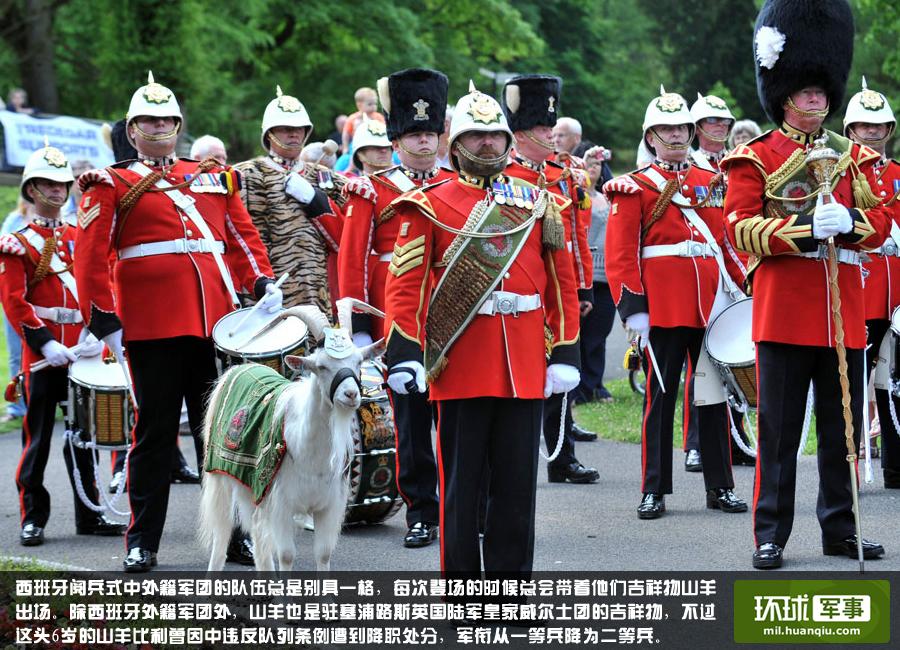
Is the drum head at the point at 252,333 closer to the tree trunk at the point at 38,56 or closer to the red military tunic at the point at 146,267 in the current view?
the red military tunic at the point at 146,267

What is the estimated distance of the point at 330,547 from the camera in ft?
24.1

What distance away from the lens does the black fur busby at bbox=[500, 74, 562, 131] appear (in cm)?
933

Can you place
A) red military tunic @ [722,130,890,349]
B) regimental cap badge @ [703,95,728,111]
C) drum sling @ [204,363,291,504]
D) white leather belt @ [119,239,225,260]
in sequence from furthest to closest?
1. regimental cap badge @ [703,95,728,111]
2. white leather belt @ [119,239,225,260]
3. red military tunic @ [722,130,890,349]
4. drum sling @ [204,363,291,504]

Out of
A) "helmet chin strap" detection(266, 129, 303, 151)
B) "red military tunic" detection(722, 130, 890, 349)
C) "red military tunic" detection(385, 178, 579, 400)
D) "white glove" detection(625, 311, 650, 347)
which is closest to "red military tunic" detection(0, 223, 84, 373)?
"helmet chin strap" detection(266, 129, 303, 151)

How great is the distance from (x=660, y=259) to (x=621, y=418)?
4432 millimetres

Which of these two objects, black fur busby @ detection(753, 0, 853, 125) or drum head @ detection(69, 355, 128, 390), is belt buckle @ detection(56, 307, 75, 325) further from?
black fur busby @ detection(753, 0, 853, 125)

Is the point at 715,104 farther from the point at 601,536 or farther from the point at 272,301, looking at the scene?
the point at 272,301

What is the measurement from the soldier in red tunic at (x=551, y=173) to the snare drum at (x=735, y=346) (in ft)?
3.41

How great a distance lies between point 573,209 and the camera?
1012 centimetres

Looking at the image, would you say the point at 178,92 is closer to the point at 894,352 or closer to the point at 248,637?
the point at 894,352

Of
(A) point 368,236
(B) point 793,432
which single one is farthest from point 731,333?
(A) point 368,236

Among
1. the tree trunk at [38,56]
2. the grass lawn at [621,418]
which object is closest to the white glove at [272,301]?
the grass lawn at [621,418]

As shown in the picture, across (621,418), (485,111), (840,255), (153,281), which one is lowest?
(621,418)

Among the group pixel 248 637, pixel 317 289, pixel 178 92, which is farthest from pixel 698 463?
pixel 178 92
